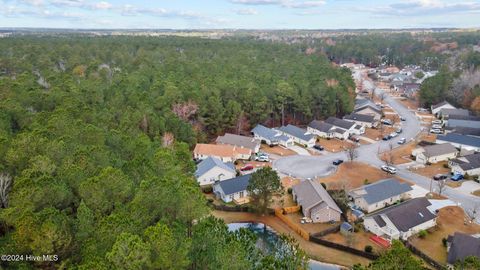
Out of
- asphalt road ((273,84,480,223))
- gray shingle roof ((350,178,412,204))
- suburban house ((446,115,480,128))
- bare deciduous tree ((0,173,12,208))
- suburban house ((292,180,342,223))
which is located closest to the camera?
bare deciduous tree ((0,173,12,208))

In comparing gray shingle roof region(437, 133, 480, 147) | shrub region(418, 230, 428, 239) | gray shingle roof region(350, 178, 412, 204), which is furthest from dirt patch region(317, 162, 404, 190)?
gray shingle roof region(437, 133, 480, 147)

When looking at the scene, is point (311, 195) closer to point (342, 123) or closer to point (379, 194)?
point (379, 194)

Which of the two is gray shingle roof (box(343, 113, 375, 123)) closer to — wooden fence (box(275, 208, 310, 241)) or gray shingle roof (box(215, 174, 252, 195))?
gray shingle roof (box(215, 174, 252, 195))

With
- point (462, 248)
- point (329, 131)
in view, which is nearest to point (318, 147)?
point (329, 131)

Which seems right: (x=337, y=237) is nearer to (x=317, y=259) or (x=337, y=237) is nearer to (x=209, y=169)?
(x=317, y=259)

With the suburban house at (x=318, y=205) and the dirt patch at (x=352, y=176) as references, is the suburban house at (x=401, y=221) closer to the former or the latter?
the suburban house at (x=318, y=205)

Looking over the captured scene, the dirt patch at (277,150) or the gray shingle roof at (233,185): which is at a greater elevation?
the gray shingle roof at (233,185)

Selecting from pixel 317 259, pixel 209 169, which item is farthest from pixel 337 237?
pixel 209 169

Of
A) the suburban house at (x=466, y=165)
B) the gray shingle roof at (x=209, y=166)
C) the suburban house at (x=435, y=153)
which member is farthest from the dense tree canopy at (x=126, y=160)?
the suburban house at (x=466, y=165)
